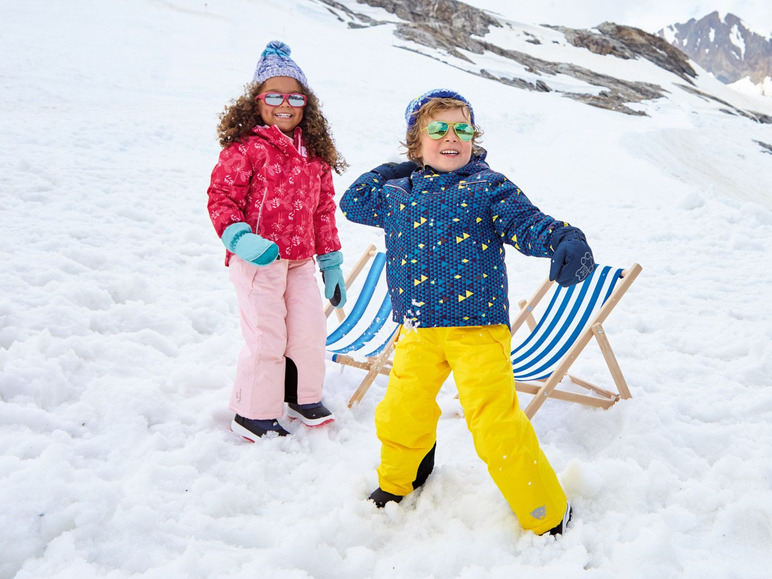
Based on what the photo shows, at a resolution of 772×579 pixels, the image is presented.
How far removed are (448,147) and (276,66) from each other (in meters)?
1.11

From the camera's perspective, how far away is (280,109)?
8.87 feet

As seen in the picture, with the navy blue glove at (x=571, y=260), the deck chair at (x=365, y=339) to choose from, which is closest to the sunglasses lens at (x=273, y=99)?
the deck chair at (x=365, y=339)

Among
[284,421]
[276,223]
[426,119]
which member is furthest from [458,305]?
[284,421]

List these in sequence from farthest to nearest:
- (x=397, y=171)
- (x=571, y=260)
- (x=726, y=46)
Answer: (x=726, y=46) < (x=397, y=171) < (x=571, y=260)

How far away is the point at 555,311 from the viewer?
3363 millimetres

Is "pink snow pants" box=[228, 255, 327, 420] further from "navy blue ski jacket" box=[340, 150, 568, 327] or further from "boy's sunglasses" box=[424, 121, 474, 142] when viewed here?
"boy's sunglasses" box=[424, 121, 474, 142]

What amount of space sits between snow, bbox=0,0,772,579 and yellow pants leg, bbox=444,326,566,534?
13 centimetres

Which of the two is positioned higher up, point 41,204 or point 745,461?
point 745,461

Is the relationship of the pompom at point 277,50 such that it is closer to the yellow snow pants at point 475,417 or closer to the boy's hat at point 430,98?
the boy's hat at point 430,98

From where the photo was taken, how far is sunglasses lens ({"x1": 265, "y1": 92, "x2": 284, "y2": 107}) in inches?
105

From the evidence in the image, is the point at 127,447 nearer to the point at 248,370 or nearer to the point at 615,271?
the point at 248,370

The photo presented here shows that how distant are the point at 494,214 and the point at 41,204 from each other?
4717 mm

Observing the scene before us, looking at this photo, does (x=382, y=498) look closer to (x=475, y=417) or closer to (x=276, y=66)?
(x=475, y=417)

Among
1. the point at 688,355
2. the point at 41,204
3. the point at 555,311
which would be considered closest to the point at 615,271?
the point at 555,311
